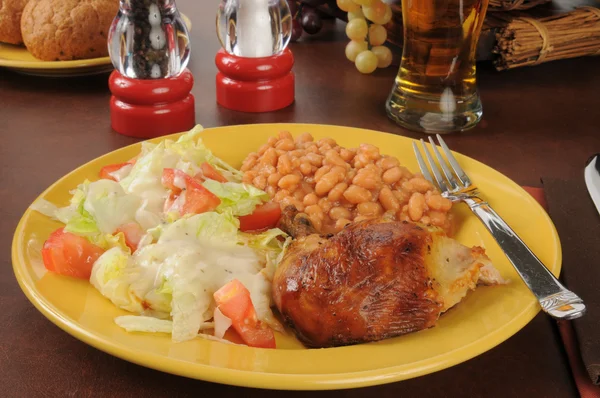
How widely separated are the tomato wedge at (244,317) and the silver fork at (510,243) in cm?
46

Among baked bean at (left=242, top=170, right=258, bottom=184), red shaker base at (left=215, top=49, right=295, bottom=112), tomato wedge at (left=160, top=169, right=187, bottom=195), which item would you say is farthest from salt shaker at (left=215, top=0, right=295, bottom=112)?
tomato wedge at (left=160, top=169, right=187, bottom=195)

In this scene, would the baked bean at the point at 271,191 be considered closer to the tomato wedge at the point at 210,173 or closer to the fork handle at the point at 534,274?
the tomato wedge at the point at 210,173

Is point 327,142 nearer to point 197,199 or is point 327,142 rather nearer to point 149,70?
point 197,199

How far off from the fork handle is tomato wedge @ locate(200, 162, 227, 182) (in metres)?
0.61

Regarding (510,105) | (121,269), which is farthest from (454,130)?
(121,269)

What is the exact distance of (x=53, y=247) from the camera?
137cm

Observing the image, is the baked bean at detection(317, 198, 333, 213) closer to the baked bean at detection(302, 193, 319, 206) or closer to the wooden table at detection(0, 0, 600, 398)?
the baked bean at detection(302, 193, 319, 206)

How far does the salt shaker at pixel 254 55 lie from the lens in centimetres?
250

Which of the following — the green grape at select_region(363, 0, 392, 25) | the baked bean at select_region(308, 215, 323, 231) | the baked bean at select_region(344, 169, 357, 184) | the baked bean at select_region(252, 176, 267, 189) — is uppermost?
the green grape at select_region(363, 0, 392, 25)

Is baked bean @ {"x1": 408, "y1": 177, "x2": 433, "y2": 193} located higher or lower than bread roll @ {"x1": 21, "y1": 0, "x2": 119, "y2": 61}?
lower

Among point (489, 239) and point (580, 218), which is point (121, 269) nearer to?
point (489, 239)

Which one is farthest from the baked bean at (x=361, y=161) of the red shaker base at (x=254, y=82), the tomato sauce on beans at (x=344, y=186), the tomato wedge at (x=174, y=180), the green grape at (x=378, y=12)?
the green grape at (x=378, y=12)

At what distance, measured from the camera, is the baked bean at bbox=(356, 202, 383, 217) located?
1749 millimetres

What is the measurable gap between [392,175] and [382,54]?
1.26 m
